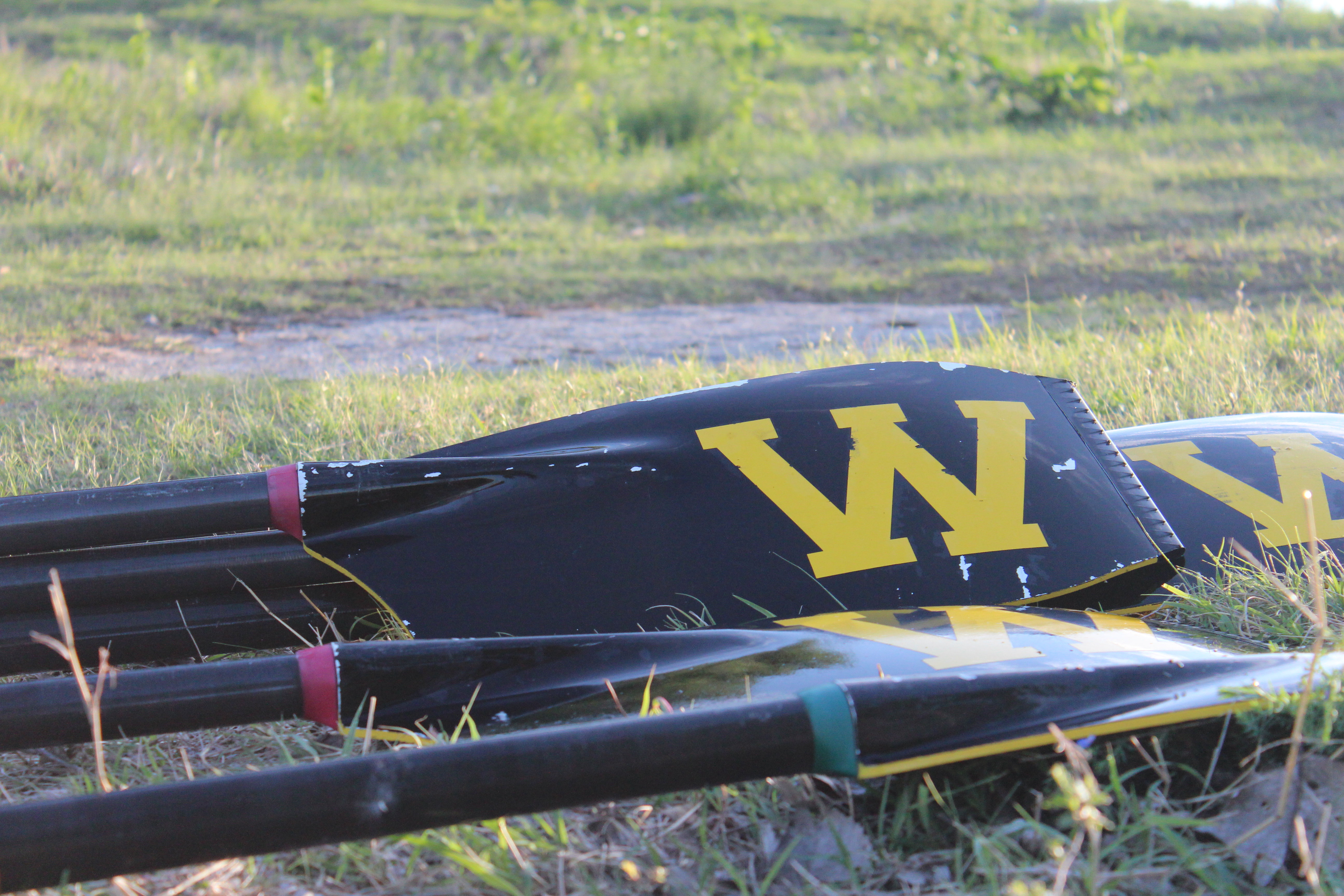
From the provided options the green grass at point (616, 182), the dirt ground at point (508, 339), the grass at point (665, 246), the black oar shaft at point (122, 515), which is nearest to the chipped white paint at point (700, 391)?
the black oar shaft at point (122, 515)

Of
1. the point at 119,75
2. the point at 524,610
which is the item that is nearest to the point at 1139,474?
the point at 524,610

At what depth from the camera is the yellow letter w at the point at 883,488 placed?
164 centimetres

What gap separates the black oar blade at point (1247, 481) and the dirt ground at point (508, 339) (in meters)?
1.22

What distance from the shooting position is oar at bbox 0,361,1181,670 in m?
1.55

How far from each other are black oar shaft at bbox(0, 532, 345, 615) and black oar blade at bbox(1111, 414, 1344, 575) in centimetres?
158

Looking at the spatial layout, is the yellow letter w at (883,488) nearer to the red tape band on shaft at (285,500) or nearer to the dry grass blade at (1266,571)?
the dry grass blade at (1266,571)

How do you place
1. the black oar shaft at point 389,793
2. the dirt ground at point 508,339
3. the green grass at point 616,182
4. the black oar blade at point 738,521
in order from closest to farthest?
the black oar shaft at point 389,793, the black oar blade at point 738,521, the dirt ground at point 508,339, the green grass at point 616,182

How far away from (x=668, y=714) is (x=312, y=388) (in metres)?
2.33

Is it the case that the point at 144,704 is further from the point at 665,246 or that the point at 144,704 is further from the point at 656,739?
the point at 665,246

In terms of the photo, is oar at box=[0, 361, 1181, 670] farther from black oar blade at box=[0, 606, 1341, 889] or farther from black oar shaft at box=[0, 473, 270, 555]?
black oar blade at box=[0, 606, 1341, 889]

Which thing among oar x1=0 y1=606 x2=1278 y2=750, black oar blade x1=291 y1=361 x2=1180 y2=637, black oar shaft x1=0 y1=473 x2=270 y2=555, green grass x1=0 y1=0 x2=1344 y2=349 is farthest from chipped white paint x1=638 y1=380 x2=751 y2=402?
green grass x1=0 y1=0 x2=1344 y2=349

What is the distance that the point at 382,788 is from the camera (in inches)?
35.8

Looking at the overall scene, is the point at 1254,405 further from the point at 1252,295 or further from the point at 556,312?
the point at 556,312

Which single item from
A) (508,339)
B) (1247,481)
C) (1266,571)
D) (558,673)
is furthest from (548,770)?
(508,339)
